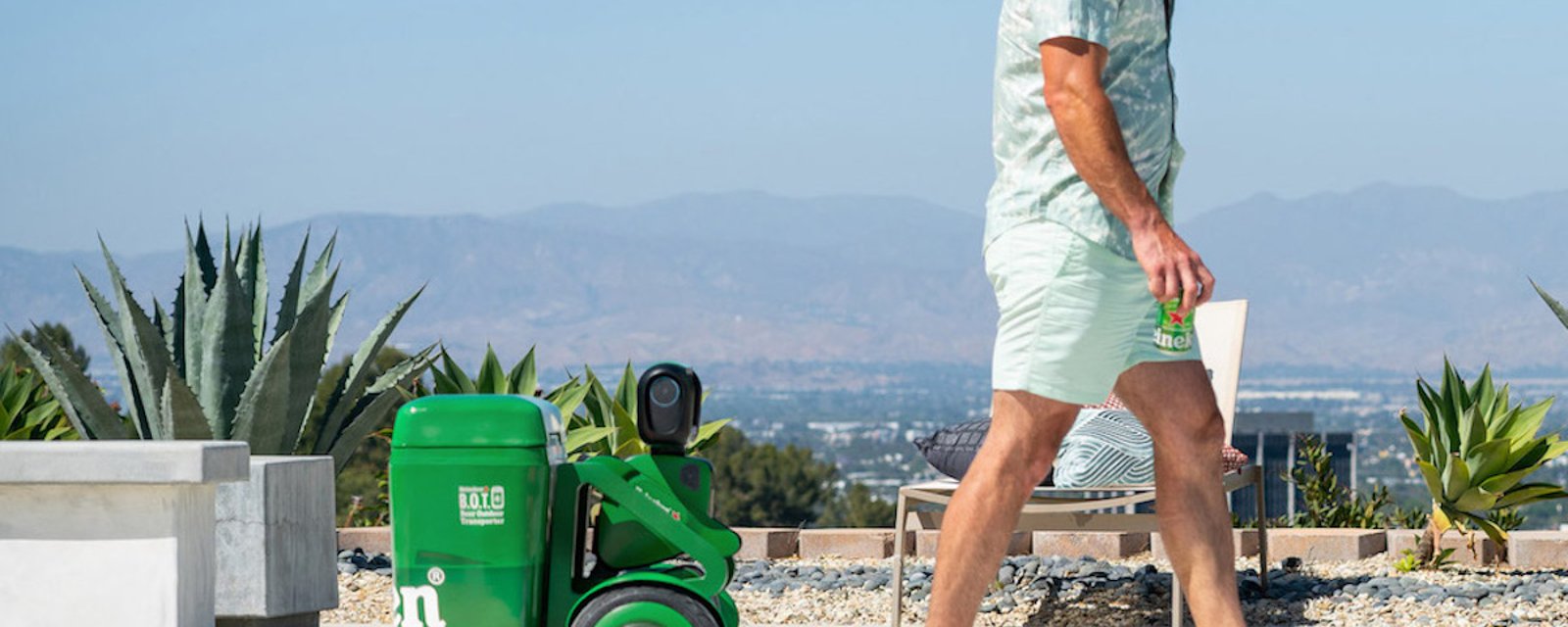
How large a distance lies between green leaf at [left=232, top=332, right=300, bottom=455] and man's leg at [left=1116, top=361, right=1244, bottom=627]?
2.60 meters

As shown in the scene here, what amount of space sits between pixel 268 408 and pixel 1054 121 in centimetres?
279

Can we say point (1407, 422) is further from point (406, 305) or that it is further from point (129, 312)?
point (129, 312)

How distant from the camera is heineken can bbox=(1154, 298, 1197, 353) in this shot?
10.0ft

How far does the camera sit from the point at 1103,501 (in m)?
4.46

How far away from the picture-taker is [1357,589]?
5121 millimetres

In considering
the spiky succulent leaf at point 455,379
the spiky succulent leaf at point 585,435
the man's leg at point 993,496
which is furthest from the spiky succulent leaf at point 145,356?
the man's leg at point 993,496

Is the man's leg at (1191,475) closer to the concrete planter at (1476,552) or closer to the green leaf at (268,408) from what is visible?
the green leaf at (268,408)

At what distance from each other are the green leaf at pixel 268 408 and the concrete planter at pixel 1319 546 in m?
3.00

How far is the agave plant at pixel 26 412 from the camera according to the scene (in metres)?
6.82

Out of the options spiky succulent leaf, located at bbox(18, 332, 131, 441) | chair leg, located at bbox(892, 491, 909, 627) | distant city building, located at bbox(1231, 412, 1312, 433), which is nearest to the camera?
chair leg, located at bbox(892, 491, 909, 627)

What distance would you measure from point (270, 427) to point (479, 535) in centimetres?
196

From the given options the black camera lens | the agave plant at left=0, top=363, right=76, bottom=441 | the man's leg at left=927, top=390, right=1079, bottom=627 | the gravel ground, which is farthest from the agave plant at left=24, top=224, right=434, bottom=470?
the man's leg at left=927, top=390, right=1079, bottom=627

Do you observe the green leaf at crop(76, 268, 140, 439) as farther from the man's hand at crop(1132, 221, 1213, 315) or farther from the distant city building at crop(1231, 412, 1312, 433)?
the distant city building at crop(1231, 412, 1312, 433)

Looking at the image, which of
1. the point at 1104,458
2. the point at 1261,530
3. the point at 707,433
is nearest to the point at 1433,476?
the point at 1261,530
